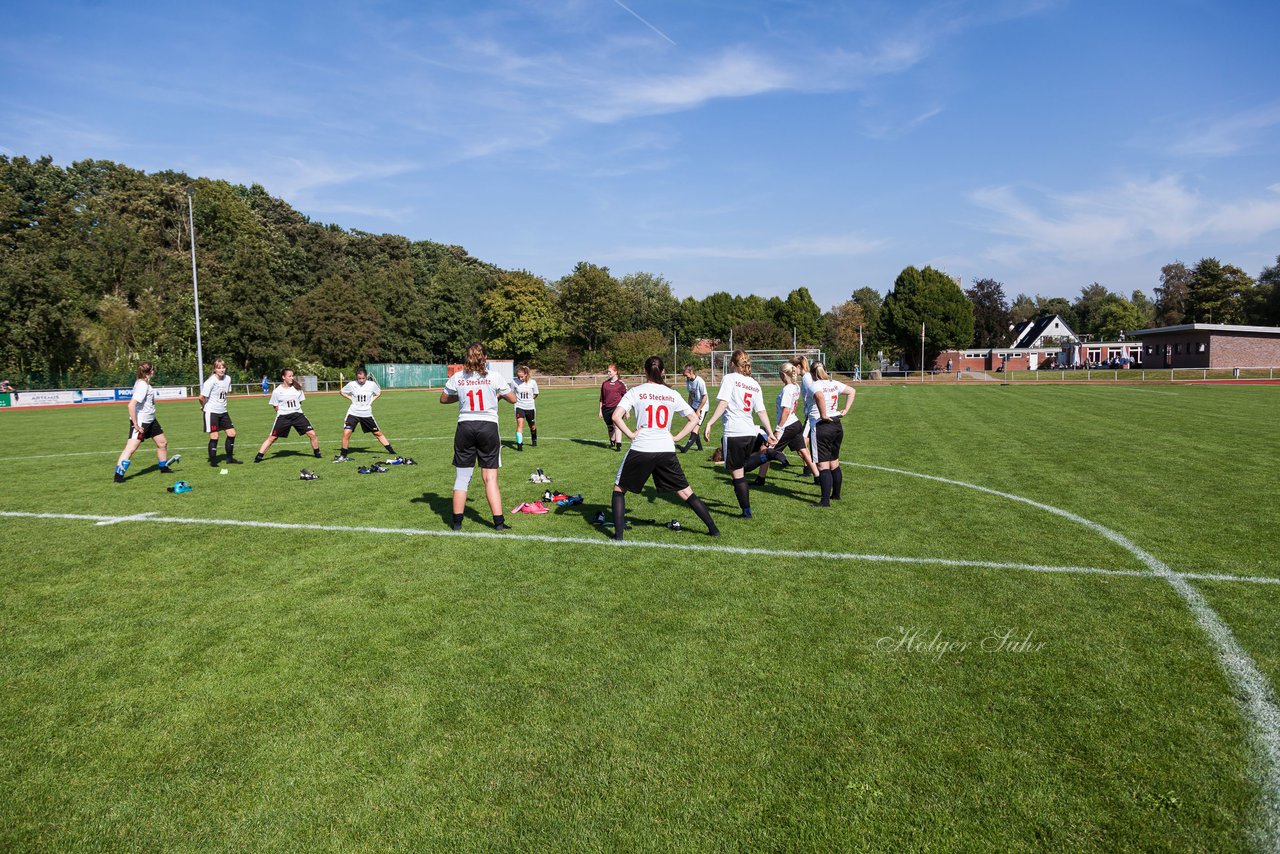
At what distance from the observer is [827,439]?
8.97 meters

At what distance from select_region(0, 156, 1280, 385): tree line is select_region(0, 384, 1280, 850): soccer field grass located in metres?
49.4

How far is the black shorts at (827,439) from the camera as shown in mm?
8945

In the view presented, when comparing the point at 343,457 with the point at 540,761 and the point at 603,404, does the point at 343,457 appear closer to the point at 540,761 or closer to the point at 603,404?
the point at 603,404

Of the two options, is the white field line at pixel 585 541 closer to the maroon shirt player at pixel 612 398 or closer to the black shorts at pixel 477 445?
the black shorts at pixel 477 445

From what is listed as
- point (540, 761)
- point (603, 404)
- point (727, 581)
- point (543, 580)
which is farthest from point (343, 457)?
point (540, 761)

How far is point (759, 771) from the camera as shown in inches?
129

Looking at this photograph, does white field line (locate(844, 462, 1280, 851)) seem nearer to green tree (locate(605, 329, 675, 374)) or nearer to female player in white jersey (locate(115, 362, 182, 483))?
female player in white jersey (locate(115, 362, 182, 483))

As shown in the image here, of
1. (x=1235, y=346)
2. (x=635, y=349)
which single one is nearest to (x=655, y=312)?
(x=635, y=349)

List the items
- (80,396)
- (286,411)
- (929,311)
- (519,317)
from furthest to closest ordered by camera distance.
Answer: (929,311), (519,317), (80,396), (286,411)

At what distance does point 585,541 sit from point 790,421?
13.8 ft

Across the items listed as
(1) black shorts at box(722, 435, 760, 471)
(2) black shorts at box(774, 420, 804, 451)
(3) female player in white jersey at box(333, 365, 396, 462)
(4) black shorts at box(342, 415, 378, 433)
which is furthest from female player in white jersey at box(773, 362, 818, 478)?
(4) black shorts at box(342, 415, 378, 433)

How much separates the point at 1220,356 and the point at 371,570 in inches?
2655

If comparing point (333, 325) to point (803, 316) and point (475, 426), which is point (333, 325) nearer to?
point (803, 316)

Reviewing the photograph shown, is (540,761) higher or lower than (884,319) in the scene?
lower
